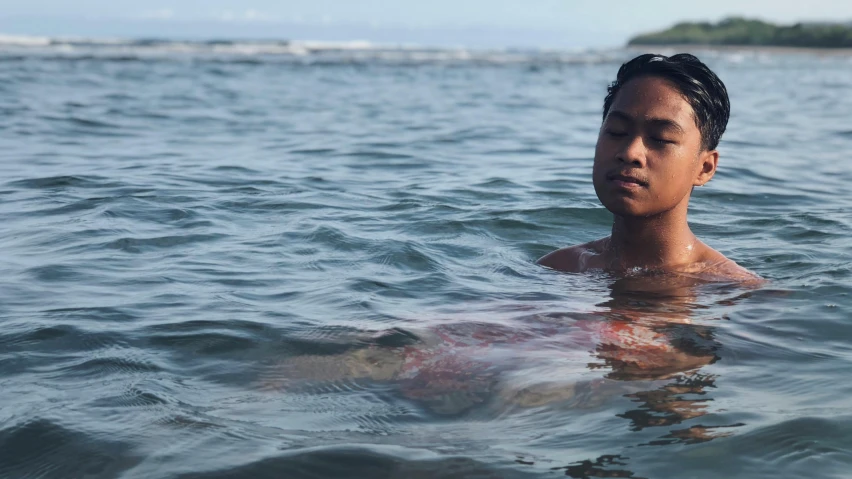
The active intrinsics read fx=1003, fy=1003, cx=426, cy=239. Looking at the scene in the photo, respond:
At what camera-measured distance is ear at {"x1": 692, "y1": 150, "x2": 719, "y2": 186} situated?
499cm

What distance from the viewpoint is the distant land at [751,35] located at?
2493 inches

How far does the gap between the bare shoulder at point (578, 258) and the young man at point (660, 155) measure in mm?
242

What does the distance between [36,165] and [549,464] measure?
7.53 metres

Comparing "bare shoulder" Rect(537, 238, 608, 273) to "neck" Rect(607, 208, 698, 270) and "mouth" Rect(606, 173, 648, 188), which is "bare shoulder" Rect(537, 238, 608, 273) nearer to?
"neck" Rect(607, 208, 698, 270)

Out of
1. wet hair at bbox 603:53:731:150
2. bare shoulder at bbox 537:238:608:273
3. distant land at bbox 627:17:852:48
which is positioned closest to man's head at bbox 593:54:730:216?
wet hair at bbox 603:53:731:150

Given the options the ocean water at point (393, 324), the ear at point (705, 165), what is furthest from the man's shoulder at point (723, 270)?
the ear at point (705, 165)

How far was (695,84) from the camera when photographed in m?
4.84

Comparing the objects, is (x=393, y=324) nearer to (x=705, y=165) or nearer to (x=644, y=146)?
(x=644, y=146)

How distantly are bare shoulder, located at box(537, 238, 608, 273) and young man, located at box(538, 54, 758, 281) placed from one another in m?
0.24

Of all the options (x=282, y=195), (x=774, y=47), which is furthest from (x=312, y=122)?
(x=774, y=47)

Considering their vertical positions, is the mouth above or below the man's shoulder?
above

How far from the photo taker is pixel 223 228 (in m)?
6.74

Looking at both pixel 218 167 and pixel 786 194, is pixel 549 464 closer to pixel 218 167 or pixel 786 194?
pixel 786 194

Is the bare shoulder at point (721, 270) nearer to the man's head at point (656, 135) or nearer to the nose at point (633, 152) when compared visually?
the man's head at point (656, 135)
